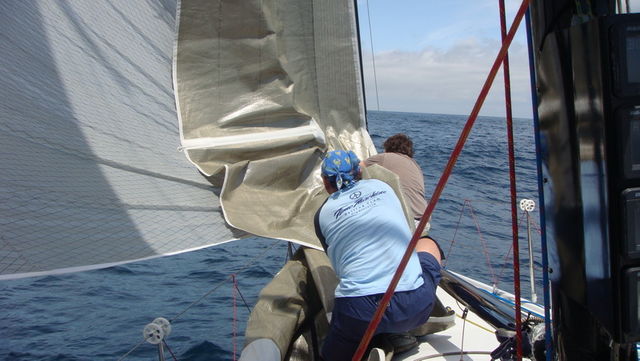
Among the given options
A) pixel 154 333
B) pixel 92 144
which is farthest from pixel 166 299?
pixel 154 333

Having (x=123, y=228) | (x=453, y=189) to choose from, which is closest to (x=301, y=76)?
(x=123, y=228)

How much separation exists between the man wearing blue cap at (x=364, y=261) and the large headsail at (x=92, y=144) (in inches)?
26.3

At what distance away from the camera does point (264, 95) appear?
2836 mm

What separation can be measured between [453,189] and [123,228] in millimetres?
9184

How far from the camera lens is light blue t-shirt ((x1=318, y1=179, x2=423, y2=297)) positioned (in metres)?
1.99

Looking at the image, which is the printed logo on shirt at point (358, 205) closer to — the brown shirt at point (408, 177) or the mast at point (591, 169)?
the mast at point (591, 169)

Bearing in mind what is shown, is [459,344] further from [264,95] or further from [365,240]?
[264,95]

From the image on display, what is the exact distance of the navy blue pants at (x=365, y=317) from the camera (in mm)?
1968

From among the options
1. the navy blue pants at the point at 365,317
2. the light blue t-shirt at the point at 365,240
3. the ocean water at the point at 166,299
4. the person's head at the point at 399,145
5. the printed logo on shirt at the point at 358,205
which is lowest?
the ocean water at the point at 166,299

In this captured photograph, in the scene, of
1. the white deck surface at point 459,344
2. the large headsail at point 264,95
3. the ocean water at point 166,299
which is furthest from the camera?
the ocean water at point 166,299

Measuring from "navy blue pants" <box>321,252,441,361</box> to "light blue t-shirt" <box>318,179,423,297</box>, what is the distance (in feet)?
0.09

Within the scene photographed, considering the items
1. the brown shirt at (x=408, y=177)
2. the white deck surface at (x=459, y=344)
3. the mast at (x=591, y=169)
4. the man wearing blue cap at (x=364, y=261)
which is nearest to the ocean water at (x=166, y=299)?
the man wearing blue cap at (x=364, y=261)

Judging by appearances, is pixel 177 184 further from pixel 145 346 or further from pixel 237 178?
pixel 145 346

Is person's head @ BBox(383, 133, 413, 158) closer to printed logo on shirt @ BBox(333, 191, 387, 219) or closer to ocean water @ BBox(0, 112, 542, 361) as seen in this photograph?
ocean water @ BBox(0, 112, 542, 361)
